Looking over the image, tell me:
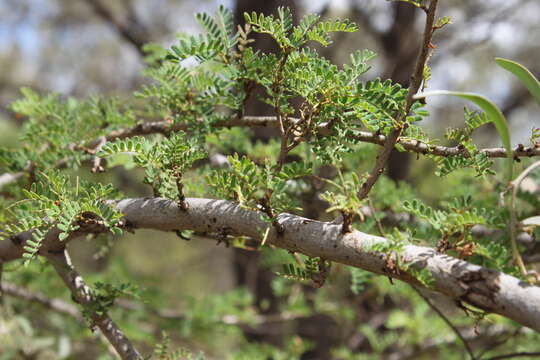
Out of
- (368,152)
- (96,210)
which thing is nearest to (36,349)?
(96,210)

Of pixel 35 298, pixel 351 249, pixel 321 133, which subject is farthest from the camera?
pixel 35 298

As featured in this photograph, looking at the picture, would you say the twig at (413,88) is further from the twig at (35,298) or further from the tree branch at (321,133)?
the twig at (35,298)

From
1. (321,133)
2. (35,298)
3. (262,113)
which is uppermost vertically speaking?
(321,133)

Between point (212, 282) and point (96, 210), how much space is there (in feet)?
25.5

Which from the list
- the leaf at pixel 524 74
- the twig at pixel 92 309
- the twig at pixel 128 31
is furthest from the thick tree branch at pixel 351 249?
the twig at pixel 128 31

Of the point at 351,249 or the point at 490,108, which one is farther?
the point at 351,249

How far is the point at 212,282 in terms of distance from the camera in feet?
27.1

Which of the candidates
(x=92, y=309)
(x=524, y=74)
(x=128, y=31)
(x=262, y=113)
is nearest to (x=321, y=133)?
(x=524, y=74)

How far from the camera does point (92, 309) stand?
2.86ft

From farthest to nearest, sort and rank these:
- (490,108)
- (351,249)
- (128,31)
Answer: (128,31)
(351,249)
(490,108)

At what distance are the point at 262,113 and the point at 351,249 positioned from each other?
187 cm

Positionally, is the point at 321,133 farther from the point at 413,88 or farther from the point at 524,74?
the point at 524,74

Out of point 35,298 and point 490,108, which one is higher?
point 490,108

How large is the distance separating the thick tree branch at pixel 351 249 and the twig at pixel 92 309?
0.04m
